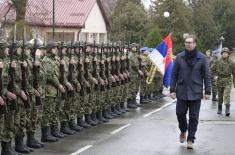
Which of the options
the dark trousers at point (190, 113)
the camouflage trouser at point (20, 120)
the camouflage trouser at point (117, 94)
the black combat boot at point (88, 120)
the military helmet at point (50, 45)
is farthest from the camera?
the camouflage trouser at point (117, 94)

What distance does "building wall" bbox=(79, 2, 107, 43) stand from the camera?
51.4 m

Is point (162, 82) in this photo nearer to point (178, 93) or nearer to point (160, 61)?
point (160, 61)

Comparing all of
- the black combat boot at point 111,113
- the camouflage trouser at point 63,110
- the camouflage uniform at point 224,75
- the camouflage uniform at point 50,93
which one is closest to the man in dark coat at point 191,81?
the camouflage uniform at point 50,93

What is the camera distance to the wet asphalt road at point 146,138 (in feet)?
35.5

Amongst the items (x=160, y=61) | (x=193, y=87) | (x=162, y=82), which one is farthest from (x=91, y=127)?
(x=162, y=82)

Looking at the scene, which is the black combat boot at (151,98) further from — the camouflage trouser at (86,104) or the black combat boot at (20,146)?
the black combat boot at (20,146)

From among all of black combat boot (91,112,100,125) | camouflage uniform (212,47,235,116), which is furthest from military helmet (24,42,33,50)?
camouflage uniform (212,47,235,116)

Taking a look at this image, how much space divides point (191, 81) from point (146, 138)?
1742 millimetres

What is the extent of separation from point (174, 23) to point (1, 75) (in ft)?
144

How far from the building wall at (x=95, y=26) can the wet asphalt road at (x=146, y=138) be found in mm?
35192

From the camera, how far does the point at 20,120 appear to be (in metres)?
10.6

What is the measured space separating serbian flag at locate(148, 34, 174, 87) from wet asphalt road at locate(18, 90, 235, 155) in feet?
14.9

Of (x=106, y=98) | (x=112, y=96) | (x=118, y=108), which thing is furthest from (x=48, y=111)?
(x=118, y=108)

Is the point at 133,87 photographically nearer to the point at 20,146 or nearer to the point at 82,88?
the point at 82,88
